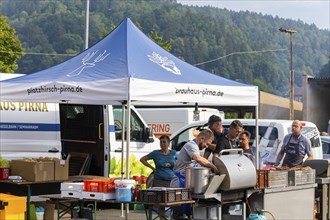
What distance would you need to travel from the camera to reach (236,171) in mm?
9336

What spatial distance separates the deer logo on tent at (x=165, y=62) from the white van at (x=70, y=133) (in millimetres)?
2842

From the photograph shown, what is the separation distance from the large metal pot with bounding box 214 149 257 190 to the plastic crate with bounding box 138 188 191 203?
1.90 ft

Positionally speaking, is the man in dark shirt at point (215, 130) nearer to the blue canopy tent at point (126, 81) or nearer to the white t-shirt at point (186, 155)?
the blue canopy tent at point (126, 81)

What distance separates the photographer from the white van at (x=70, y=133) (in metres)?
13.1

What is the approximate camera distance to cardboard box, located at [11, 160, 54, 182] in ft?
37.1

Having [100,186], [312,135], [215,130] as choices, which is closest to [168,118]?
[312,135]

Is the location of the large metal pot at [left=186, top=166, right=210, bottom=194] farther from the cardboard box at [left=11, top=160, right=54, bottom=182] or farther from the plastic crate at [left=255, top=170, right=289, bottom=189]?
the cardboard box at [left=11, top=160, right=54, bottom=182]

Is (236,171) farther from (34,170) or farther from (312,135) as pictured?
(312,135)

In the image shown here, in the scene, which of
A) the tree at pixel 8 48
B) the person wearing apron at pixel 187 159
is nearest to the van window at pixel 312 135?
the person wearing apron at pixel 187 159

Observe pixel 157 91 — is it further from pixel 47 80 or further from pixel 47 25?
pixel 47 25

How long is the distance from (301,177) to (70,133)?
16.2 feet

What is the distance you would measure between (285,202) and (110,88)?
285 centimetres

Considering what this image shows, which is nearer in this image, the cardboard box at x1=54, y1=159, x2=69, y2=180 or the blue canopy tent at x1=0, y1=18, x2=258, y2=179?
the blue canopy tent at x1=0, y1=18, x2=258, y2=179

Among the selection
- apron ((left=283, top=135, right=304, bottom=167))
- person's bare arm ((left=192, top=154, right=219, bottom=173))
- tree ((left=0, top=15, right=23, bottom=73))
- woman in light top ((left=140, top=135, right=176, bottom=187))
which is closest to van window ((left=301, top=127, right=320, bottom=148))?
apron ((left=283, top=135, right=304, bottom=167))
